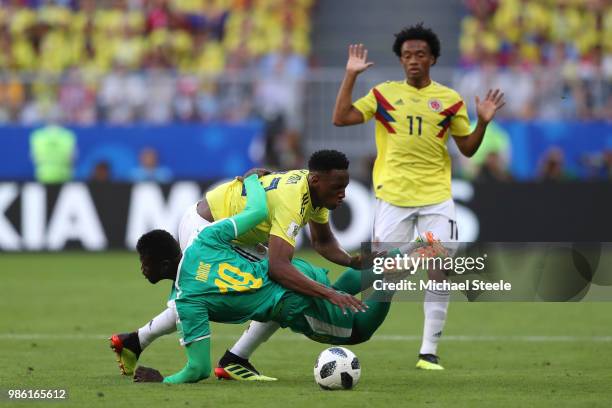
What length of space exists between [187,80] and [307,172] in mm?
13708

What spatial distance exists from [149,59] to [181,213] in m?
5.75

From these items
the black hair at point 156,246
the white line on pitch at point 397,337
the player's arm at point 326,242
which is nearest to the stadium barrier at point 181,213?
the white line on pitch at point 397,337

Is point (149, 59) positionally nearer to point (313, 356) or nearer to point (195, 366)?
point (313, 356)

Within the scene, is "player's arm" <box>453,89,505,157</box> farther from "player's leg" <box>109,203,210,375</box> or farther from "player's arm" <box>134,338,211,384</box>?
"player's arm" <box>134,338,211,384</box>

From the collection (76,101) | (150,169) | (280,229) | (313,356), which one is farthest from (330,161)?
(76,101)

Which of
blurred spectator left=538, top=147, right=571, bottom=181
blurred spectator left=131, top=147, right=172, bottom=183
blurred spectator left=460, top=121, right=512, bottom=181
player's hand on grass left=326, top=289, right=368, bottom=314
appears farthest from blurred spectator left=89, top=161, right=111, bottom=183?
player's hand on grass left=326, top=289, right=368, bottom=314

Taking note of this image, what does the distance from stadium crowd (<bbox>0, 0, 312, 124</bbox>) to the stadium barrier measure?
287 centimetres

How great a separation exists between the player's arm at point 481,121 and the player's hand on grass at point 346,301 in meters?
2.41

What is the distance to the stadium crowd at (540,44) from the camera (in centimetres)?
2159

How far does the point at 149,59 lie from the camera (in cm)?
2452

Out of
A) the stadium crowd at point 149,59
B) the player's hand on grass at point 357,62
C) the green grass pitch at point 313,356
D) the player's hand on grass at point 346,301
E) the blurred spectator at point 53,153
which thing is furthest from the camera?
the stadium crowd at point 149,59

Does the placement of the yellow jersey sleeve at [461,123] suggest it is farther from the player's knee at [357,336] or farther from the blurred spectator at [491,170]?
the blurred spectator at [491,170]

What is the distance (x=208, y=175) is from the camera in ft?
73.7

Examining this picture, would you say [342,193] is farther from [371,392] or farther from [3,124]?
[3,124]
